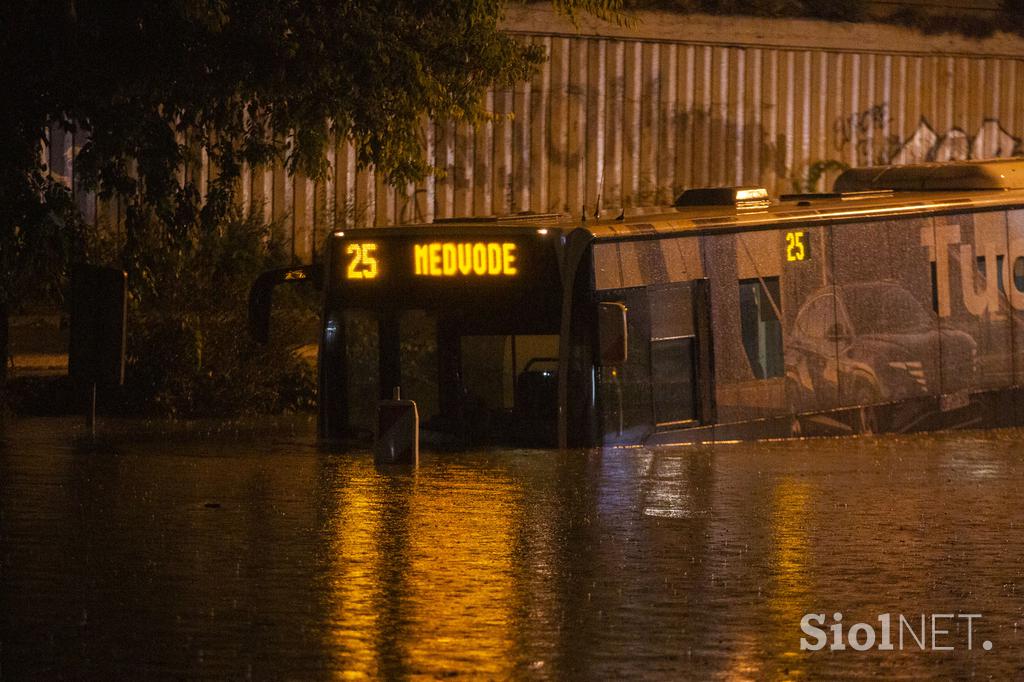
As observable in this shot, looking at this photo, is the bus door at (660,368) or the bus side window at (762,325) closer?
the bus door at (660,368)

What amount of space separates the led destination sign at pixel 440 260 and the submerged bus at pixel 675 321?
1 cm

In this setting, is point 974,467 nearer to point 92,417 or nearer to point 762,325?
point 762,325

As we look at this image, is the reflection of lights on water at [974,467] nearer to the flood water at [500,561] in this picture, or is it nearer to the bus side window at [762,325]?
the flood water at [500,561]

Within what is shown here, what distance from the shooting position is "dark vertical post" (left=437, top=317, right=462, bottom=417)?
1594cm

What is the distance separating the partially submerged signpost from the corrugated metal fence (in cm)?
656

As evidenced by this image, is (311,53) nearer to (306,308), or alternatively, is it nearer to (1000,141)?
(306,308)

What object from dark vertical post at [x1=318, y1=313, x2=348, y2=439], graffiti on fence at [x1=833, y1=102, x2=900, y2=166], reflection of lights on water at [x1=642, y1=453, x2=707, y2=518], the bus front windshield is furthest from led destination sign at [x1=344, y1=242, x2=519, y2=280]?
graffiti on fence at [x1=833, y1=102, x2=900, y2=166]

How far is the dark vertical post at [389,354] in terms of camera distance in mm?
16188

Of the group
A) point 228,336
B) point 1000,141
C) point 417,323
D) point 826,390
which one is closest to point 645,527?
point 417,323

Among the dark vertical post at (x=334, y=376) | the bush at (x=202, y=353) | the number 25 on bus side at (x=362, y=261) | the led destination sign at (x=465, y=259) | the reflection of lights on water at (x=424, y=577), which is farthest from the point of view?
the bush at (x=202, y=353)

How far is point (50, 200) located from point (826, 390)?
22.7 feet

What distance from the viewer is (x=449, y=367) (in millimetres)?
15969

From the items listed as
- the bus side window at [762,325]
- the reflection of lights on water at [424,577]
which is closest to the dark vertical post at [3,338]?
the reflection of lights on water at [424,577]

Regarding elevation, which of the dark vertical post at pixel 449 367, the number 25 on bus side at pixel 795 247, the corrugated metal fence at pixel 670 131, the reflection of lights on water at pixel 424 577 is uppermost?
the corrugated metal fence at pixel 670 131
